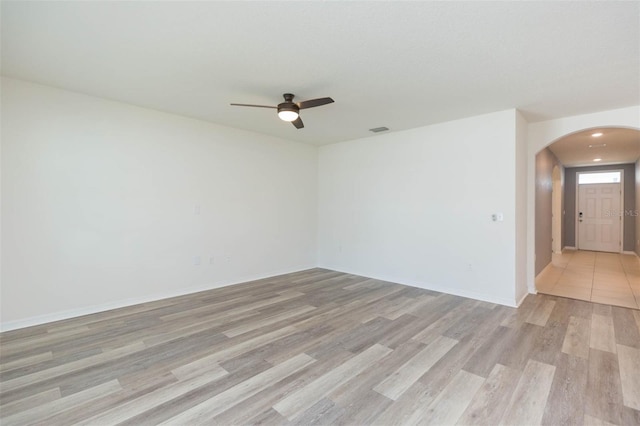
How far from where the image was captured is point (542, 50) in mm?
2490

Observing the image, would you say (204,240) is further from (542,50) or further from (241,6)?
(542,50)

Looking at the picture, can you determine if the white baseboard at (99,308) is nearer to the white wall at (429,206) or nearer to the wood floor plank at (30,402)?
the wood floor plank at (30,402)

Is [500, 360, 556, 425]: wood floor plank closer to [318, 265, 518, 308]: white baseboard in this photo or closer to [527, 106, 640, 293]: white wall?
[318, 265, 518, 308]: white baseboard

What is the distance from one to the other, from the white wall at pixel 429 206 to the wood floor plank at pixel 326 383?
7.59 ft

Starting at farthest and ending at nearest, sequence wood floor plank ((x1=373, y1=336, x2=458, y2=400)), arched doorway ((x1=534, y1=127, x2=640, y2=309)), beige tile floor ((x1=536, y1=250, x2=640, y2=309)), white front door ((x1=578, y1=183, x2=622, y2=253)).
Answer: white front door ((x1=578, y1=183, x2=622, y2=253)) < arched doorway ((x1=534, y1=127, x2=640, y2=309)) < beige tile floor ((x1=536, y1=250, x2=640, y2=309)) < wood floor plank ((x1=373, y1=336, x2=458, y2=400))

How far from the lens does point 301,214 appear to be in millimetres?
6258

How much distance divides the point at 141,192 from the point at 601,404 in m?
5.06

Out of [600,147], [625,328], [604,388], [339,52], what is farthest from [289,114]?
[600,147]

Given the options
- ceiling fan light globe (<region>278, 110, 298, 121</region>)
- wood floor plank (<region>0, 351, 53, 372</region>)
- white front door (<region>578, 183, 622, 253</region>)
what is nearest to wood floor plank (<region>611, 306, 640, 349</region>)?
ceiling fan light globe (<region>278, 110, 298, 121</region>)

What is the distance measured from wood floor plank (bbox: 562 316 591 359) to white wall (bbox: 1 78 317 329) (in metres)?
4.32

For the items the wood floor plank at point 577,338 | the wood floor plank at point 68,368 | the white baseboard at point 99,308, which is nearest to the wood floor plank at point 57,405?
the wood floor plank at point 68,368

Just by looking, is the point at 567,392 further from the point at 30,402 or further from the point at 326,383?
the point at 30,402

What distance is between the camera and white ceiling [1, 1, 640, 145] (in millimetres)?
2053

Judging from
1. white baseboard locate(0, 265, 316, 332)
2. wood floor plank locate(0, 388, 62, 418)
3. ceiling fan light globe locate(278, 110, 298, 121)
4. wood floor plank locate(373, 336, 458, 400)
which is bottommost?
wood floor plank locate(373, 336, 458, 400)
